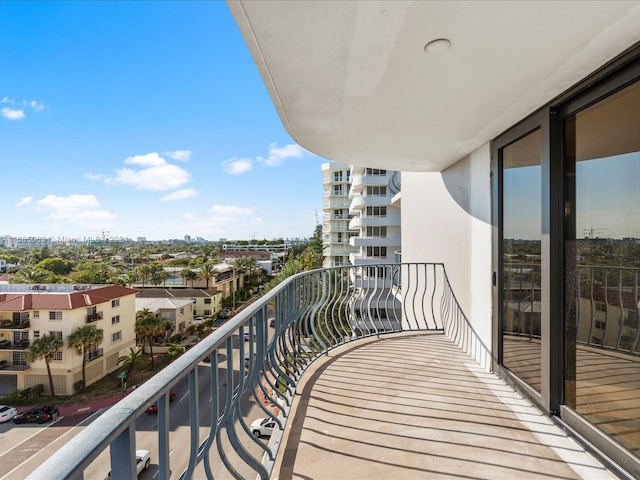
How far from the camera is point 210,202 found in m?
92.8

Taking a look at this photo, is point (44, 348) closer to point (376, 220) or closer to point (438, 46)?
point (376, 220)

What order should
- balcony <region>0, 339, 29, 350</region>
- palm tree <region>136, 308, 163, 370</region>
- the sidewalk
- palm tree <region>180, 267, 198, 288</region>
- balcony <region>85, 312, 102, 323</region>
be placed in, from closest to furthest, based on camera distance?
the sidewalk, balcony <region>0, 339, 29, 350</region>, balcony <region>85, 312, 102, 323</region>, palm tree <region>136, 308, 163, 370</region>, palm tree <region>180, 267, 198, 288</region>

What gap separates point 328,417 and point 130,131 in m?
87.5

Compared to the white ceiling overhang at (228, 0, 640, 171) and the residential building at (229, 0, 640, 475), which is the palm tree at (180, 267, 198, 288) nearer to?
the residential building at (229, 0, 640, 475)

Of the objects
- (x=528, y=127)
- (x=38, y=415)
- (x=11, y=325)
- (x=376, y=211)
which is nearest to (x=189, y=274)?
(x=11, y=325)

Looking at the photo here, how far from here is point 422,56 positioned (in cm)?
172

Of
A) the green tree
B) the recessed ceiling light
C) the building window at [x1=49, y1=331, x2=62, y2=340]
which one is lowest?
the building window at [x1=49, y1=331, x2=62, y2=340]

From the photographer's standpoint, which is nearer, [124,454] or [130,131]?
[124,454]

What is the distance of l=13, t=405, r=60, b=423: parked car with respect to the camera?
53.1 ft

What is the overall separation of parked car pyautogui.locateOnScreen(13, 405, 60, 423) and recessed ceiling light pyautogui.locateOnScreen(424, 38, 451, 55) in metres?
23.7

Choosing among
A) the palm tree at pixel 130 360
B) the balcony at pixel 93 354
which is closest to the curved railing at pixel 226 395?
the palm tree at pixel 130 360

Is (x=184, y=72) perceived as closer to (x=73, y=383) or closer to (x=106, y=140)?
(x=73, y=383)

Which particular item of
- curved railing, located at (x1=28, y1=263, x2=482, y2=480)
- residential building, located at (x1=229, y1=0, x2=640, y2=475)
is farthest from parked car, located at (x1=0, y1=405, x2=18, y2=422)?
residential building, located at (x1=229, y1=0, x2=640, y2=475)

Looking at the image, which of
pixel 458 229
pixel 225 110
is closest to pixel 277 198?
pixel 225 110
